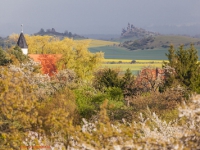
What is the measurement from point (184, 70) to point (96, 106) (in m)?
11.1

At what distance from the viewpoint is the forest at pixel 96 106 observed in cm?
632

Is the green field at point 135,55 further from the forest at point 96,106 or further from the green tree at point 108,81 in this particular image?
the green tree at point 108,81

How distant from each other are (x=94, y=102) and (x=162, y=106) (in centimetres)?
519

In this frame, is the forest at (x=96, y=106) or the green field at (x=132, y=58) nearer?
the forest at (x=96, y=106)

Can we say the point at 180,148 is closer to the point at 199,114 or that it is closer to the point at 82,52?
the point at 199,114

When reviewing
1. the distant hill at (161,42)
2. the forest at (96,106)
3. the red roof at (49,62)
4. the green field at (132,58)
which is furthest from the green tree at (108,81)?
the distant hill at (161,42)

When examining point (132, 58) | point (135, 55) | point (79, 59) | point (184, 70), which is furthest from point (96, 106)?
point (135, 55)

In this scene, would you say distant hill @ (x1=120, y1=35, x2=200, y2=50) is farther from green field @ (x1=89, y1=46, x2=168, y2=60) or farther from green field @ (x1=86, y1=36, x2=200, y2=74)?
green field @ (x1=89, y1=46, x2=168, y2=60)

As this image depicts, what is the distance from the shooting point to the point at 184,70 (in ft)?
104

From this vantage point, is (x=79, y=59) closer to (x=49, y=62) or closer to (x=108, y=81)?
(x=49, y=62)

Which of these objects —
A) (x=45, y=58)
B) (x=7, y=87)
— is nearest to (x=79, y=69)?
(x=45, y=58)

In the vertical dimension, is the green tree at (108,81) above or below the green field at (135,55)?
above

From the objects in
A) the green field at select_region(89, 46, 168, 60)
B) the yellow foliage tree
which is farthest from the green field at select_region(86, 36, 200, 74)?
the yellow foliage tree

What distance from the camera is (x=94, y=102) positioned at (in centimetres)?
2453
